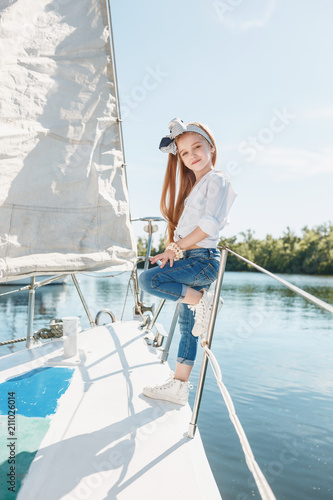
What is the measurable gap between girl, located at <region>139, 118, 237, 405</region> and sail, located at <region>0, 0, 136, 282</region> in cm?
92

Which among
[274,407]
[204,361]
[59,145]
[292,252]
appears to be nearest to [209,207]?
[204,361]

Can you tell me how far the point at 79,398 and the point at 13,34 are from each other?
87.0 inches

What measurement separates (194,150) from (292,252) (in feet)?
207

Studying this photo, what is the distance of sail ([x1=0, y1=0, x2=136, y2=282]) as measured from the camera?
8.04 ft

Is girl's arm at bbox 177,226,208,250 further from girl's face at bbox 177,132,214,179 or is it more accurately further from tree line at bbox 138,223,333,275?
tree line at bbox 138,223,333,275

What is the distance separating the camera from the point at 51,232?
2.70m

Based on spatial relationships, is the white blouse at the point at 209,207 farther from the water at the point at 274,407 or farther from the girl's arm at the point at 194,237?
the water at the point at 274,407

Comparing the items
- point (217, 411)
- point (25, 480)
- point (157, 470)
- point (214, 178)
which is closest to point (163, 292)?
point (214, 178)

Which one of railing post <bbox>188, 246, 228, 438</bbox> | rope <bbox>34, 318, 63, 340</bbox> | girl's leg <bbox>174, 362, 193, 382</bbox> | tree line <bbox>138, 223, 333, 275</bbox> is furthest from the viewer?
tree line <bbox>138, 223, 333, 275</bbox>

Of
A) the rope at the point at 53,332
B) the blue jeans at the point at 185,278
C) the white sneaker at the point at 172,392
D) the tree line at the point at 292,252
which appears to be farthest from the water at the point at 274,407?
the tree line at the point at 292,252

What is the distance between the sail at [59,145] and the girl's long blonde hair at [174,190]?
83 centimetres

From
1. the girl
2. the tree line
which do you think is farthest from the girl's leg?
the tree line

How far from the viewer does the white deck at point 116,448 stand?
1.25 meters

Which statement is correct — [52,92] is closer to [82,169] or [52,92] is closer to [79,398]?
[82,169]
